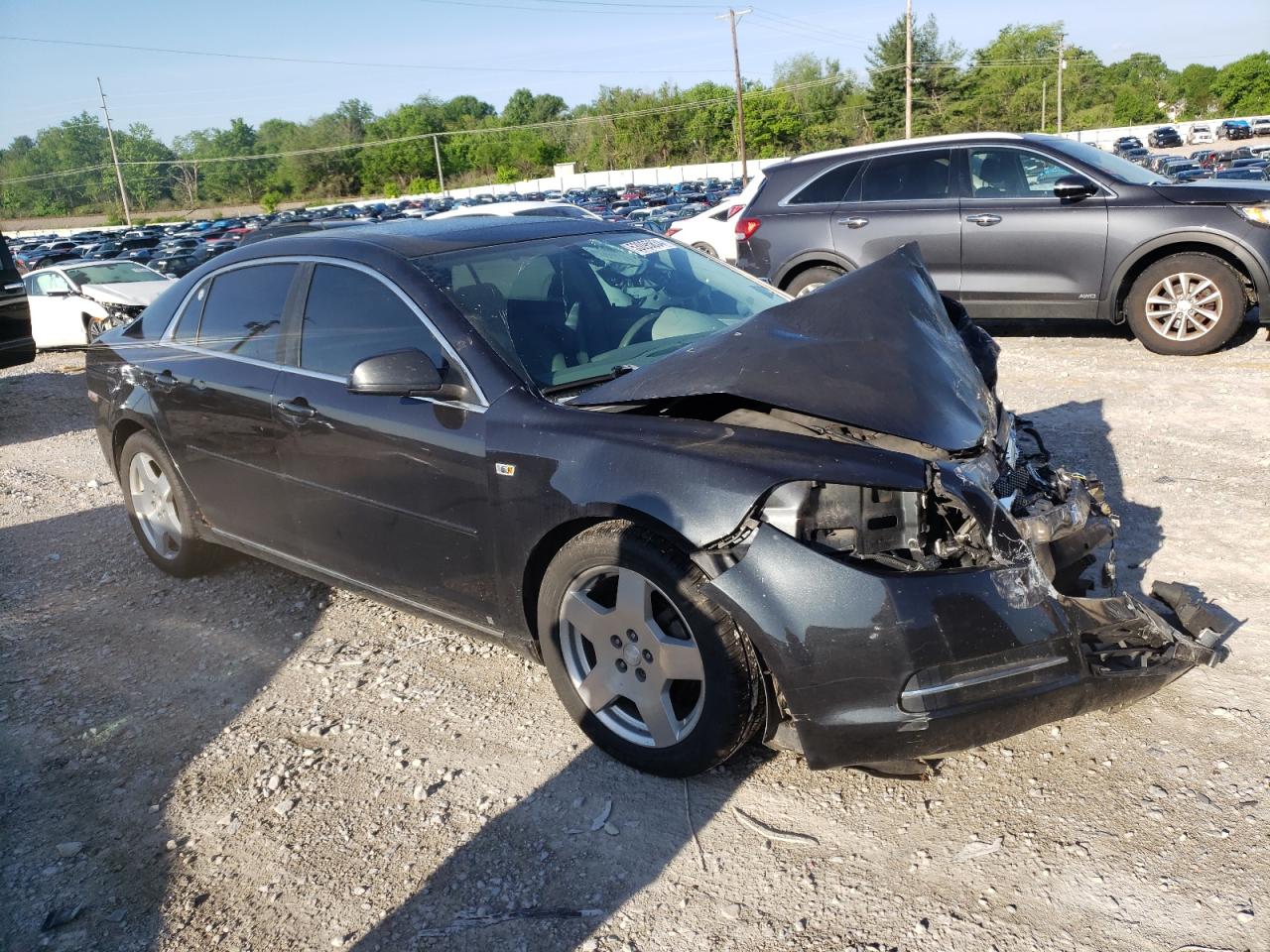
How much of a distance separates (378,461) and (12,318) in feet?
27.1

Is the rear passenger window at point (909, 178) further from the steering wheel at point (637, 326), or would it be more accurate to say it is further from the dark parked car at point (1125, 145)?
the dark parked car at point (1125, 145)

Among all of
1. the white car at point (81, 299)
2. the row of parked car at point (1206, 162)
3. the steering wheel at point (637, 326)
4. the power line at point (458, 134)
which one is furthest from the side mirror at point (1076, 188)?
the power line at point (458, 134)

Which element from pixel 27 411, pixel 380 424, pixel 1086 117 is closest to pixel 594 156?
pixel 1086 117

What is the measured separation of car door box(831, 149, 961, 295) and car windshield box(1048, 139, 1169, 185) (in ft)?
3.09

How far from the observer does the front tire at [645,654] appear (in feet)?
8.87

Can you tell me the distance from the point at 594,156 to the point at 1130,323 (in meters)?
99.3

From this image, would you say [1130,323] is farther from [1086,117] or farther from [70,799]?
[1086,117]

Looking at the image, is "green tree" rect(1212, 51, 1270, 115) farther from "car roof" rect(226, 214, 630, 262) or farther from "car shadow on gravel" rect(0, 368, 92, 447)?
"car roof" rect(226, 214, 630, 262)

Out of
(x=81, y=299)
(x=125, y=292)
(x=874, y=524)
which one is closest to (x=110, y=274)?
(x=125, y=292)

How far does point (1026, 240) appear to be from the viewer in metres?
8.29

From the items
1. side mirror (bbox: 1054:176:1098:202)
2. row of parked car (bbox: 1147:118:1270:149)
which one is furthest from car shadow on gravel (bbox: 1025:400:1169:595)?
row of parked car (bbox: 1147:118:1270:149)

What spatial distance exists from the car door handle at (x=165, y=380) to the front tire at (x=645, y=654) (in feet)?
8.09

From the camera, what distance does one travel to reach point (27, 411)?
34.1 feet

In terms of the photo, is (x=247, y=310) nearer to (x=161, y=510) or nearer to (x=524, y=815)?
(x=161, y=510)
